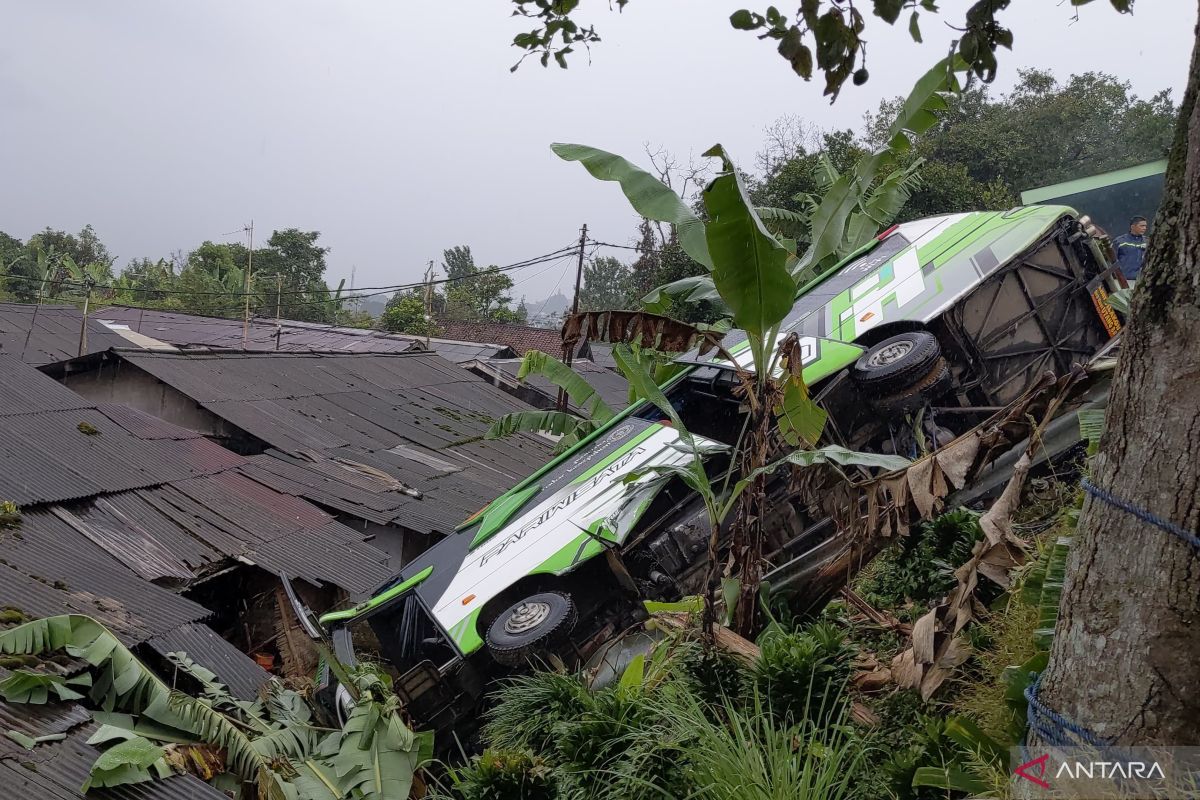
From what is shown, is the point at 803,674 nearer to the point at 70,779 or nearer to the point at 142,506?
the point at 70,779

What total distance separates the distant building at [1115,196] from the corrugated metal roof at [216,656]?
1285cm

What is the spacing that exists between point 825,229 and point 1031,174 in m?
21.1

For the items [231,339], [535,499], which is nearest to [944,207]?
[535,499]

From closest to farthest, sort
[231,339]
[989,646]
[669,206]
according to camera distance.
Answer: [989,646]
[669,206]
[231,339]

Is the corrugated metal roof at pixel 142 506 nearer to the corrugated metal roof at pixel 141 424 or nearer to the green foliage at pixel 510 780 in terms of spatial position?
the corrugated metal roof at pixel 141 424

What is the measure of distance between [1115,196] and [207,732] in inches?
583

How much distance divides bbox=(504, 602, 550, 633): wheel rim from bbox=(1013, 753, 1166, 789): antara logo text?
12.2ft

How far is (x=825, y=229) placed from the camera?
4973mm

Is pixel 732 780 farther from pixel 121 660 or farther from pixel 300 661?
pixel 300 661

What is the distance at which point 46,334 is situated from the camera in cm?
1795

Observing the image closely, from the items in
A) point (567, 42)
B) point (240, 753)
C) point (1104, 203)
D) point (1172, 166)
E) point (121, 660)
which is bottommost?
point (240, 753)

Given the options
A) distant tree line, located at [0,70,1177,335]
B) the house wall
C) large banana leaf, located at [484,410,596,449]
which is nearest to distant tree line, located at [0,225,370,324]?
distant tree line, located at [0,70,1177,335]

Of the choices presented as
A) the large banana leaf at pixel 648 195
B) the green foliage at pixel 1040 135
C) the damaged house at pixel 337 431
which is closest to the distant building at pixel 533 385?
the damaged house at pixel 337 431

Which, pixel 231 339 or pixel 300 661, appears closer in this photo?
pixel 300 661
